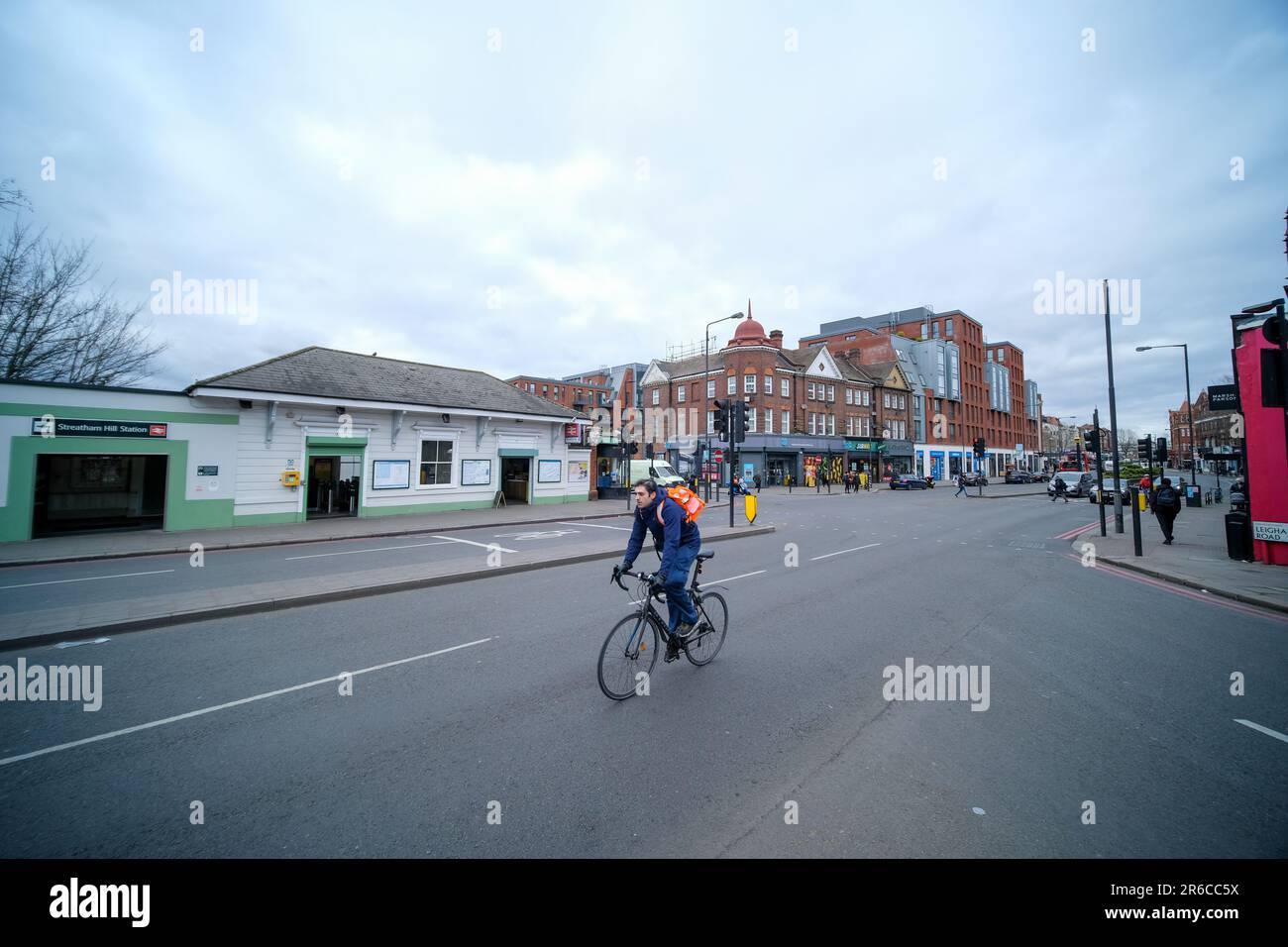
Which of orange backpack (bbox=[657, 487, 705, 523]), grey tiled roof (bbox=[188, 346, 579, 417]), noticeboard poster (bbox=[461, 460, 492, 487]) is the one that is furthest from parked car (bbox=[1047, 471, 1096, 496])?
orange backpack (bbox=[657, 487, 705, 523])

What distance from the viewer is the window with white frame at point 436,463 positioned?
20484 mm

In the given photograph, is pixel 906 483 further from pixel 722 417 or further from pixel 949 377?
pixel 722 417

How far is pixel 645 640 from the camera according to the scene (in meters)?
5.03

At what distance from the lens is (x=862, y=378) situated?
5538 centimetres

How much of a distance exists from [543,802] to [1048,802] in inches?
114

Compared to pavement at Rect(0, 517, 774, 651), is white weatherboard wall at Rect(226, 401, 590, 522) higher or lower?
higher

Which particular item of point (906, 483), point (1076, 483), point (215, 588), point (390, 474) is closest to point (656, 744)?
point (215, 588)

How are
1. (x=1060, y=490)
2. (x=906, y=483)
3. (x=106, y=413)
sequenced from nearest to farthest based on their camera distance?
(x=106, y=413) → (x=1060, y=490) → (x=906, y=483)

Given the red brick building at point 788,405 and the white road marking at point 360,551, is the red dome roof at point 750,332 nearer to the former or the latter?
the red brick building at point 788,405

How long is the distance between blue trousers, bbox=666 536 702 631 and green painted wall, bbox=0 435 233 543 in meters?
16.9

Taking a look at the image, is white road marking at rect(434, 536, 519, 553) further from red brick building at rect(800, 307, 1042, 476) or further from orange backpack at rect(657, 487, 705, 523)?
red brick building at rect(800, 307, 1042, 476)

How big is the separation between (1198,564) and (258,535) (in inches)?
897

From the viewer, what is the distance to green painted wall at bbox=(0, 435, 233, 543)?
13141 millimetres
